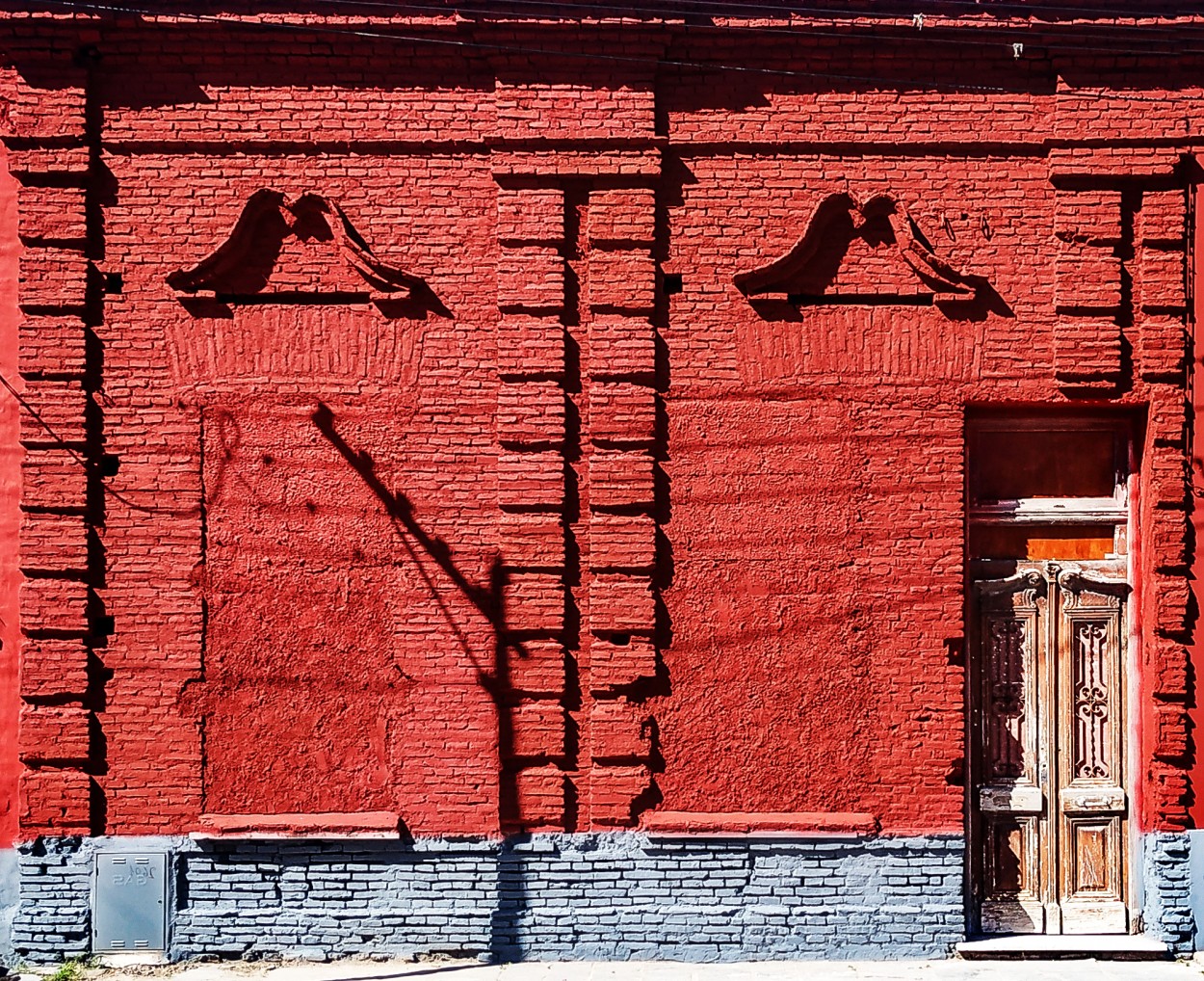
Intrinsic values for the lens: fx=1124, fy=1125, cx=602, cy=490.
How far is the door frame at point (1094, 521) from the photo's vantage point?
7.27 meters

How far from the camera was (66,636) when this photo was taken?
709 cm

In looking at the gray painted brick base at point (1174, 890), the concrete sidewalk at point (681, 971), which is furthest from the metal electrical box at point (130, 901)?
the gray painted brick base at point (1174, 890)

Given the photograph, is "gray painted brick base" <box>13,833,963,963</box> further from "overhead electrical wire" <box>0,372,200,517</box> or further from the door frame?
"overhead electrical wire" <box>0,372,200,517</box>

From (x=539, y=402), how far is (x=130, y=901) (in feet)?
13.3

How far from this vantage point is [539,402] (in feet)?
23.3

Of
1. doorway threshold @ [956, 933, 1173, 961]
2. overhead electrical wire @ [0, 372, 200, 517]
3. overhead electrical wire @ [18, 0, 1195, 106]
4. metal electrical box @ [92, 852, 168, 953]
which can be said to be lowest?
doorway threshold @ [956, 933, 1173, 961]

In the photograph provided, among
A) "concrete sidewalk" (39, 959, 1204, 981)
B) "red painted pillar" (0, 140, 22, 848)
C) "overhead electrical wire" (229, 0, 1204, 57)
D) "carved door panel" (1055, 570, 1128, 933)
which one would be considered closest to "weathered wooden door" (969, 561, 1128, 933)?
"carved door panel" (1055, 570, 1128, 933)

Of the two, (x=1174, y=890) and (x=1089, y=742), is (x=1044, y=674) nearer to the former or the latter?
(x=1089, y=742)

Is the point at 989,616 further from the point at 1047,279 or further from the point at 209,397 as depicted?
the point at 209,397

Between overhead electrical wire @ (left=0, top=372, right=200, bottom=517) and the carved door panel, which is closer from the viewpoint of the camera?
overhead electrical wire @ (left=0, top=372, right=200, bottom=517)

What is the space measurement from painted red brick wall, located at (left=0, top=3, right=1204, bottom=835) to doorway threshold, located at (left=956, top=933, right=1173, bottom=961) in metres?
0.84

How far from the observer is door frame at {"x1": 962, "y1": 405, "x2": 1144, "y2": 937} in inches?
286

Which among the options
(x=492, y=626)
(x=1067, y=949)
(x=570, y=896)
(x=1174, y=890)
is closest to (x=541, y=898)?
(x=570, y=896)

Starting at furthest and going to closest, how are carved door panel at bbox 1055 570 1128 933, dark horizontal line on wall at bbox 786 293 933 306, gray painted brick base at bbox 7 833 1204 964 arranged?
carved door panel at bbox 1055 570 1128 933, dark horizontal line on wall at bbox 786 293 933 306, gray painted brick base at bbox 7 833 1204 964
